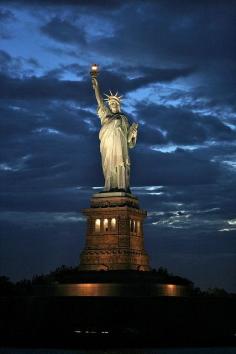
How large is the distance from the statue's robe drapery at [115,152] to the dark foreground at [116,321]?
32.6 feet

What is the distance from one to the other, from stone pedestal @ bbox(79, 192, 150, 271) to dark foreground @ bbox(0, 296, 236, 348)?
17.1ft

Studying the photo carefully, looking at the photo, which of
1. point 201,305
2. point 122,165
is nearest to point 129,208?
point 122,165

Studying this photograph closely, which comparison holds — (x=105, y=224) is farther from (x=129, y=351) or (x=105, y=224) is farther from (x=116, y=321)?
(x=129, y=351)

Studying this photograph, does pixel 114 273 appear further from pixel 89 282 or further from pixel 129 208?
pixel 129 208

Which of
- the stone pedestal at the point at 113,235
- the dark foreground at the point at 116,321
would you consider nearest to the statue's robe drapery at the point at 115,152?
the stone pedestal at the point at 113,235

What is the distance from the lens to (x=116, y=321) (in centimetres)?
4422

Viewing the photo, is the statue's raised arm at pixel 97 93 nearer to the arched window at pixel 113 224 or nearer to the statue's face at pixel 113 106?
the statue's face at pixel 113 106

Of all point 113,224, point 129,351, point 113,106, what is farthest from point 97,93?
point 129,351

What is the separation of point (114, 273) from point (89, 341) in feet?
23.8

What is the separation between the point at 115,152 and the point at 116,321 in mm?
12711

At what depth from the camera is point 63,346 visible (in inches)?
1631

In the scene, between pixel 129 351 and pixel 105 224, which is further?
pixel 105 224

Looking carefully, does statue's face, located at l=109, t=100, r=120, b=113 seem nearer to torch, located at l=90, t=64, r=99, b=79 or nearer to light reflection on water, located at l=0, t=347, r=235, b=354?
torch, located at l=90, t=64, r=99, b=79

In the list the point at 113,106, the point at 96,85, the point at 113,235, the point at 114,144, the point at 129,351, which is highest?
the point at 96,85
